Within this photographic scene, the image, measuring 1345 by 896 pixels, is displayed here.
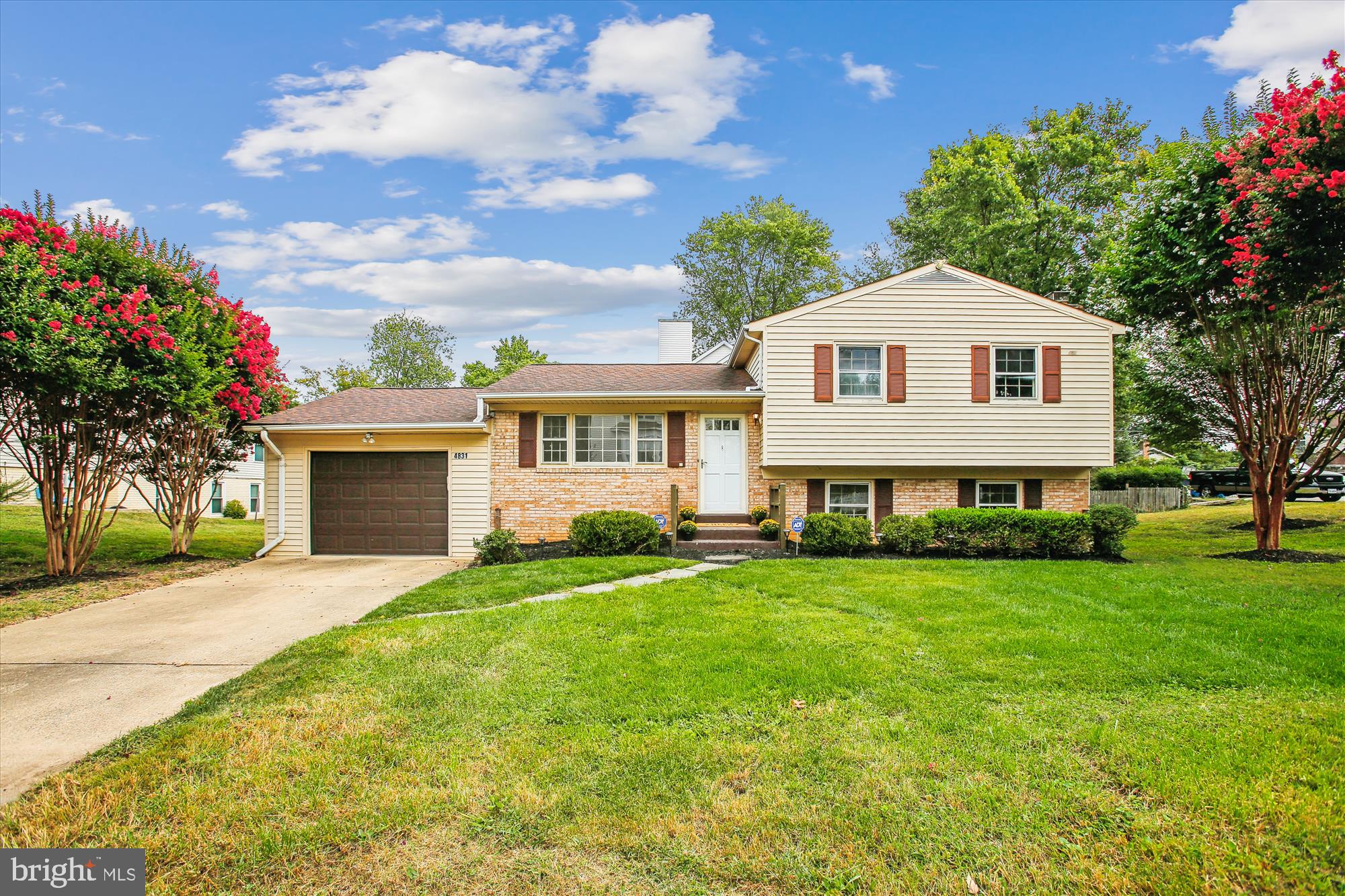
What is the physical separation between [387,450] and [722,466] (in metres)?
6.66

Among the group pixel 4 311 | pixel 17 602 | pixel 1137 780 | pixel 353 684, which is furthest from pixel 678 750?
pixel 4 311

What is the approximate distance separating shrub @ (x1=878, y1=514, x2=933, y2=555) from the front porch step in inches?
110

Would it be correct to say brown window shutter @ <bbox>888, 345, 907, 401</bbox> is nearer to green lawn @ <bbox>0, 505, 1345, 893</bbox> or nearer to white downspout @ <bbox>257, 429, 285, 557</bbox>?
green lawn @ <bbox>0, 505, 1345, 893</bbox>

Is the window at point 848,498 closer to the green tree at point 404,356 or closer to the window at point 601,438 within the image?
the window at point 601,438

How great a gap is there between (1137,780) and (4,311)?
12177 millimetres

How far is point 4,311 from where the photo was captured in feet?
26.7

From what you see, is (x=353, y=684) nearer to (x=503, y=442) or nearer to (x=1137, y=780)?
(x=1137, y=780)

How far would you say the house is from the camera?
12469 mm

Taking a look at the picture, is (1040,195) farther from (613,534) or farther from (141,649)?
(141,649)

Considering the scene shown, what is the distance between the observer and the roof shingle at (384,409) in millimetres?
12750

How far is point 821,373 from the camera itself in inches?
491

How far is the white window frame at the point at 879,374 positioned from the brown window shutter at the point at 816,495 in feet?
5.63

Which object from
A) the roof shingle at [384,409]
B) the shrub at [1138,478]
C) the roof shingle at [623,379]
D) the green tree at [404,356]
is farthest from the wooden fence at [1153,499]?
the green tree at [404,356]

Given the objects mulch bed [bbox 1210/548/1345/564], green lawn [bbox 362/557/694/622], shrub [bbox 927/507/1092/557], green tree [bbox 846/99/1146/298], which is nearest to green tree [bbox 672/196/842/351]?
green tree [bbox 846/99/1146/298]
